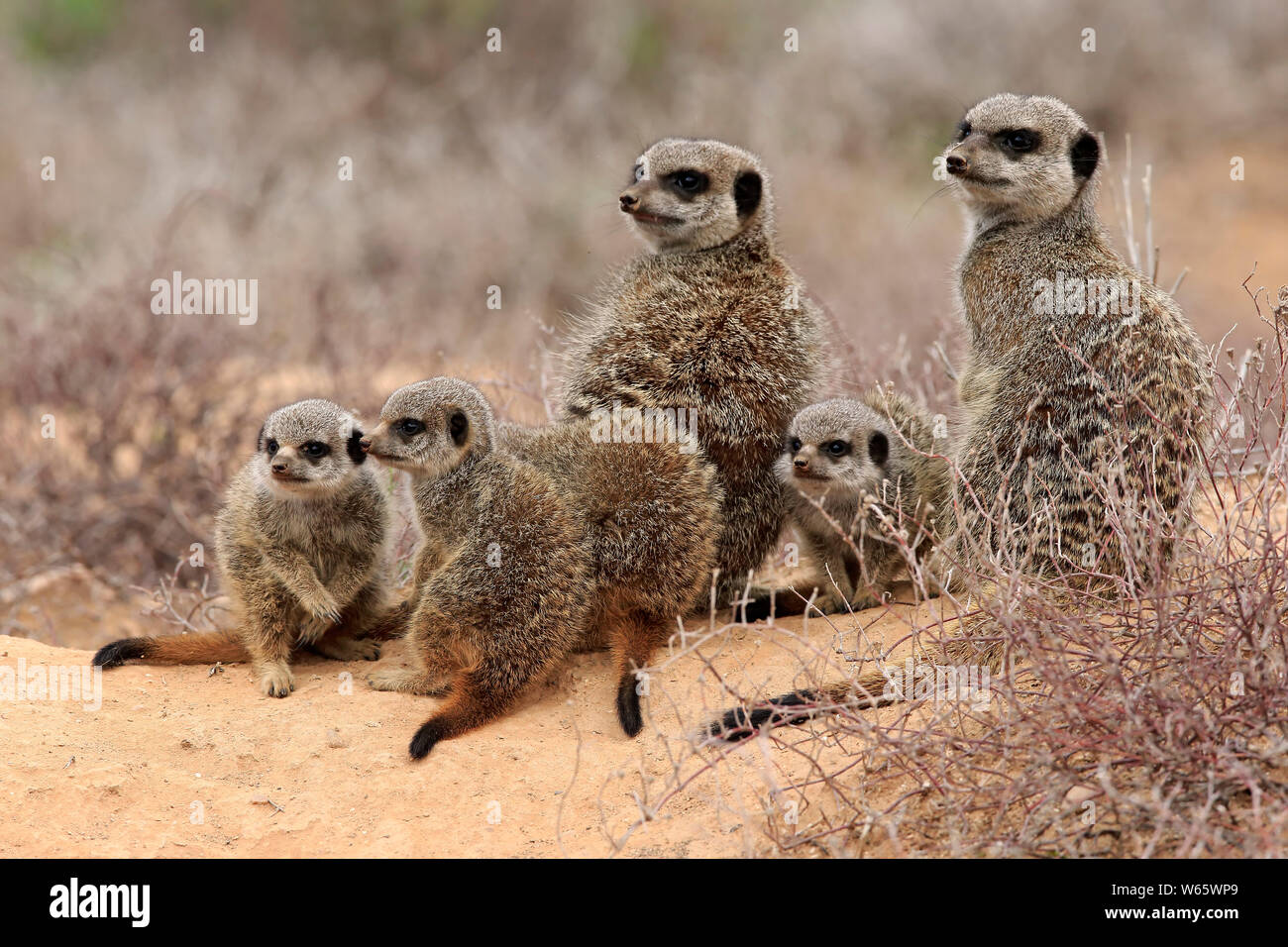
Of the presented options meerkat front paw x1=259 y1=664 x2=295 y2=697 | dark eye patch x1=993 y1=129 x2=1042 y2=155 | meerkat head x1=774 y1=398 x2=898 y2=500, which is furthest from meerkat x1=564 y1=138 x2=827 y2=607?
meerkat front paw x1=259 y1=664 x2=295 y2=697

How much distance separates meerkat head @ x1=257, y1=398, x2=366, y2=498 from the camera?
4055 millimetres

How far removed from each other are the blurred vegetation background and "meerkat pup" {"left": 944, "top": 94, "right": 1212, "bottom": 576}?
4.10 metres

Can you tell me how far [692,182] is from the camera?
4887mm

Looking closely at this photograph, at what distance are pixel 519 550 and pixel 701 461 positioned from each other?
768mm

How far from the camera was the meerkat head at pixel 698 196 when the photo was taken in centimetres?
487

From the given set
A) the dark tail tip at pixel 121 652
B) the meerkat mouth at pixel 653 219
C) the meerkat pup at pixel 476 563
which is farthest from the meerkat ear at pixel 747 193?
the dark tail tip at pixel 121 652

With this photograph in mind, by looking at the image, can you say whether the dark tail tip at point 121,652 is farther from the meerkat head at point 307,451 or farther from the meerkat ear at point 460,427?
the meerkat ear at point 460,427

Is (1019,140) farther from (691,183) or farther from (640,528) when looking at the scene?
(640,528)

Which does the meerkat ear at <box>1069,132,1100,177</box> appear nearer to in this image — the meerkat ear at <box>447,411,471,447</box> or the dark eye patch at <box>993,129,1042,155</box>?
the dark eye patch at <box>993,129,1042,155</box>

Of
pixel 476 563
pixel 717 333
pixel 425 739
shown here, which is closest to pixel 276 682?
pixel 425 739

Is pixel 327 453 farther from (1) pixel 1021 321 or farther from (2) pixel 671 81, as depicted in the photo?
(2) pixel 671 81

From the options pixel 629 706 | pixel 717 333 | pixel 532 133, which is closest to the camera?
pixel 629 706

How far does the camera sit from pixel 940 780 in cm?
304
